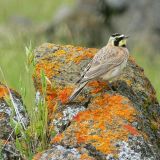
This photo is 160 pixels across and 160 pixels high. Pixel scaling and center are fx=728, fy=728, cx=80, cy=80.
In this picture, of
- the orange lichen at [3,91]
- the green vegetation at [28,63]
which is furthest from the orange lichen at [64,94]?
the orange lichen at [3,91]

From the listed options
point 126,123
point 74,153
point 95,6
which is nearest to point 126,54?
point 126,123

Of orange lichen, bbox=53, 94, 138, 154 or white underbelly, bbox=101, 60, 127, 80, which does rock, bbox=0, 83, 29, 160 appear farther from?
white underbelly, bbox=101, 60, 127, 80

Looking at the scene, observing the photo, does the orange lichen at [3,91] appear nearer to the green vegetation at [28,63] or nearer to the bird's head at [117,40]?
the green vegetation at [28,63]

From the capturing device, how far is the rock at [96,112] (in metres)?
5.86

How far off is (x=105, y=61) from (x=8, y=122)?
1.30m

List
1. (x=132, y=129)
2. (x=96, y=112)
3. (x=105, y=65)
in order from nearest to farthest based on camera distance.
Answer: (x=132, y=129)
(x=96, y=112)
(x=105, y=65)

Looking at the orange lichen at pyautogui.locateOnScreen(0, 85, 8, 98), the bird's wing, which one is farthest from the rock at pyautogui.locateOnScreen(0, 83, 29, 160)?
the bird's wing

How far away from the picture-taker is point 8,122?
6586 millimetres

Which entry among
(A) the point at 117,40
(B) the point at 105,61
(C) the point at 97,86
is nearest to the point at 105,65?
(B) the point at 105,61

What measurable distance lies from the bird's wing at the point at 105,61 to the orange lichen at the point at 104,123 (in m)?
0.44

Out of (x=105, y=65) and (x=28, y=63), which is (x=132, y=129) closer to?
(x=28, y=63)

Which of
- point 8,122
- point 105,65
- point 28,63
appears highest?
point 28,63

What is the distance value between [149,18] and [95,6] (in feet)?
6.24

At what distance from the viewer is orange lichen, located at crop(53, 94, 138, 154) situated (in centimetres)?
593
